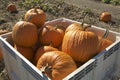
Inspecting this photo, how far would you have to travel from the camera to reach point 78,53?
2453 millimetres

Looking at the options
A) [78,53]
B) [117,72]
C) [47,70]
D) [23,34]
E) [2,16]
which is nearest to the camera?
[47,70]

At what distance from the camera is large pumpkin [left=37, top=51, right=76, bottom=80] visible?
221cm

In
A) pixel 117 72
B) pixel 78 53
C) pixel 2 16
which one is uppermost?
pixel 78 53

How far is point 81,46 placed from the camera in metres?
2.47

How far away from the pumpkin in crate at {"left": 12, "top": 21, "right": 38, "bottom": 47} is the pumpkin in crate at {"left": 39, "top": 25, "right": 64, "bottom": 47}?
0.37ft

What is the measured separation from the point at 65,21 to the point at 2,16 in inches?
150

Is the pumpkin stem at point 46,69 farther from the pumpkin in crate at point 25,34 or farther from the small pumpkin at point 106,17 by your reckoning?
the small pumpkin at point 106,17

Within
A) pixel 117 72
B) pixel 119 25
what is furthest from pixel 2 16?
pixel 117 72

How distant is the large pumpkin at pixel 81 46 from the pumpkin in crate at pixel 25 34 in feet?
1.76

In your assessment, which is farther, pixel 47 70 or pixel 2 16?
pixel 2 16

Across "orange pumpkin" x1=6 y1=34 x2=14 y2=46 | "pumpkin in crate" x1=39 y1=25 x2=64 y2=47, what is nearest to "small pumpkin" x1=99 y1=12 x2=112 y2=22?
"pumpkin in crate" x1=39 y1=25 x2=64 y2=47

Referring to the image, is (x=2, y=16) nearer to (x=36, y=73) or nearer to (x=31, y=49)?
(x=31, y=49)

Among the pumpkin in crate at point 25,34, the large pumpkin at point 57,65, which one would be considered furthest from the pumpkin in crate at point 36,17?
the large pumpkin at point 57,65

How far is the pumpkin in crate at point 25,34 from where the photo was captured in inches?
110
